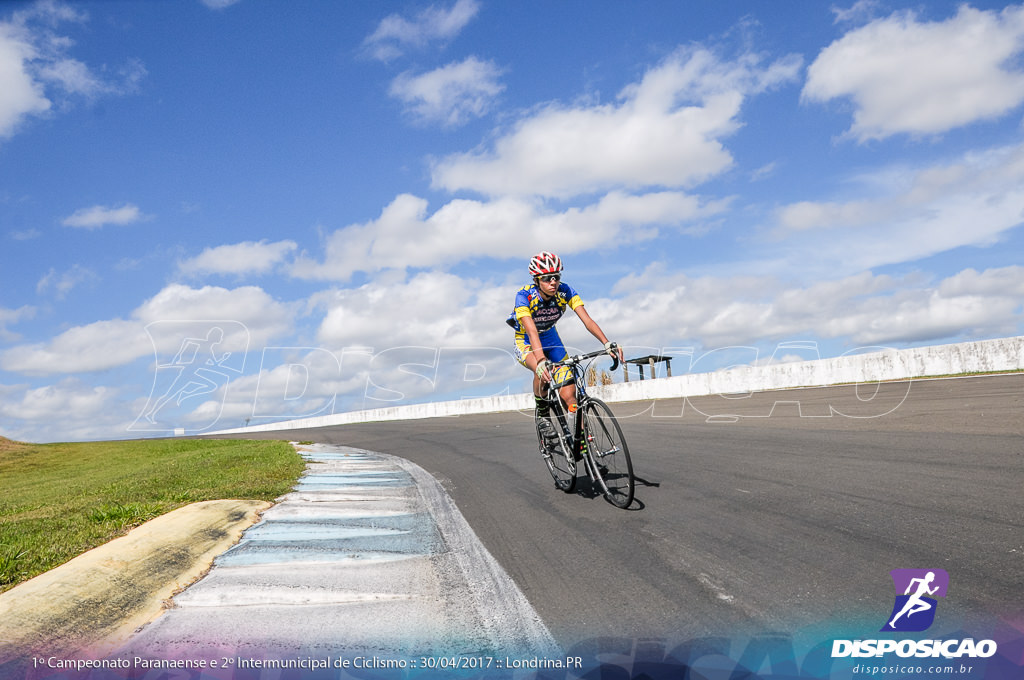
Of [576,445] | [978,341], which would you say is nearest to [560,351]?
[576,445]

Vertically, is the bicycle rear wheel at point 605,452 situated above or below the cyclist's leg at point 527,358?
below

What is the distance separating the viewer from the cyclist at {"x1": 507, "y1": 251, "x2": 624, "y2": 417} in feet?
22.3

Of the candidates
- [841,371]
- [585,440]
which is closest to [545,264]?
[585,440]

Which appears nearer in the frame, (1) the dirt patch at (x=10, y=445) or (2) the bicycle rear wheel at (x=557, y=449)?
(2) the bicycle rear wheel at (x=557, y=449)

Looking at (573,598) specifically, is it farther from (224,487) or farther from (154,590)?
(224,487)

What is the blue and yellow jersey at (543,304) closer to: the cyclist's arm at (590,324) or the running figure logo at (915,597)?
the cyclist's arm at (590,324)

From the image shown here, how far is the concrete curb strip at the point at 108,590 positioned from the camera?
3199mm

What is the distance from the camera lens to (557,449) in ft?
23.8

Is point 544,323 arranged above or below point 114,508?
above

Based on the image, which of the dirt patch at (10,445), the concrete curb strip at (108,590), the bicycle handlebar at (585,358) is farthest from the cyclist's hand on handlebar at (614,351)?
the dirt patch at (10,445)

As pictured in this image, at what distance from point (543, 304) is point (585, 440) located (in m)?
1.46

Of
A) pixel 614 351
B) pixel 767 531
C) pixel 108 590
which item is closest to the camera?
pixel 108 590

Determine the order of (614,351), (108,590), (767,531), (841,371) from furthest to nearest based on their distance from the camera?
(841,371) < (614,351) < (767,531) < (108,590)

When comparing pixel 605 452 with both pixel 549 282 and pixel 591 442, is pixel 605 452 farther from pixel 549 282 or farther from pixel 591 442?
pixel 549 282
